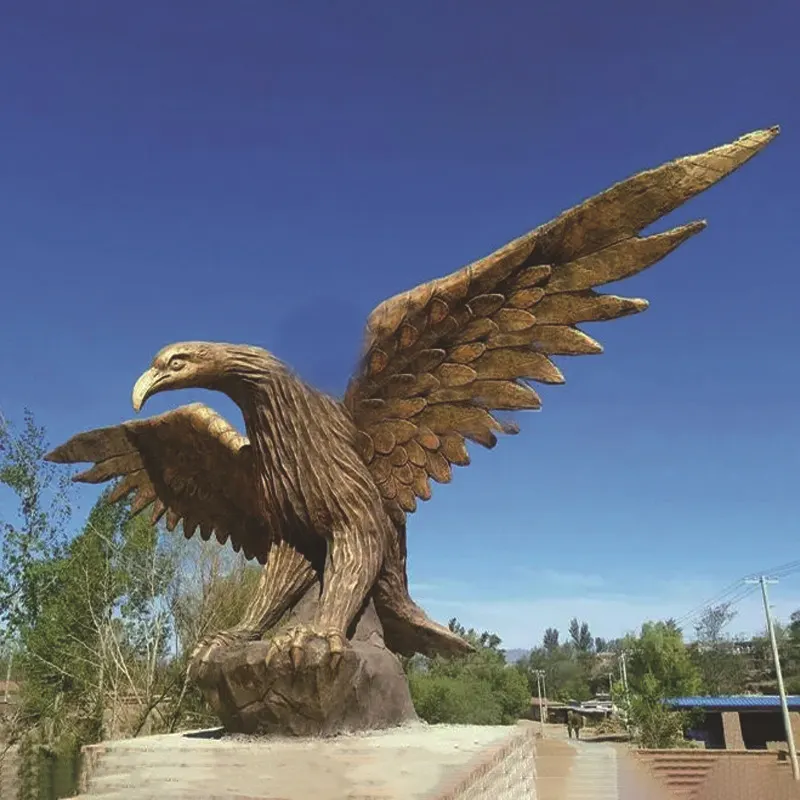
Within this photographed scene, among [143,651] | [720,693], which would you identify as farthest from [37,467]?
[720,693]

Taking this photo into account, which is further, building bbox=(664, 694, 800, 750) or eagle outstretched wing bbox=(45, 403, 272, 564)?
building bbox=(664, 694, 800, 750)

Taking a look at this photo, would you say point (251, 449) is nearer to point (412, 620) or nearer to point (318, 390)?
point (318, 390)

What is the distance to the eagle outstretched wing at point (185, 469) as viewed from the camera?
4.58 metres

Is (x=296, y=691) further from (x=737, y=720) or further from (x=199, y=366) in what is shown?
(x=737, y=720)

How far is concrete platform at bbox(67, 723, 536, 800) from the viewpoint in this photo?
2521 millimetres

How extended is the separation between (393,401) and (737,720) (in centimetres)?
1779

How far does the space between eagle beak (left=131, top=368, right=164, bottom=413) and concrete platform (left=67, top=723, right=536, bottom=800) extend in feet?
5.50

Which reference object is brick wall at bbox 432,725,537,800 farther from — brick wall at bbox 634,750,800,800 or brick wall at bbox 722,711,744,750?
brick wall at bbox 722,711,744,750

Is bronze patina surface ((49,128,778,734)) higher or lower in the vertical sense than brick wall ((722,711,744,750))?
higher

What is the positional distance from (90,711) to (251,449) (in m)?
11.0

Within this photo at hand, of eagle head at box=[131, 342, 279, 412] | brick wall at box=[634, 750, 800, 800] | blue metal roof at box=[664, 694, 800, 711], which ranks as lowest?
brick wall at box=[634, 750, 800, 800]

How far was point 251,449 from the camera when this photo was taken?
168 inches

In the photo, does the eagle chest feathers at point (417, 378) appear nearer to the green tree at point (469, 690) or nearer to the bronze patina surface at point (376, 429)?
the bronze patina surface at point (376, 429)

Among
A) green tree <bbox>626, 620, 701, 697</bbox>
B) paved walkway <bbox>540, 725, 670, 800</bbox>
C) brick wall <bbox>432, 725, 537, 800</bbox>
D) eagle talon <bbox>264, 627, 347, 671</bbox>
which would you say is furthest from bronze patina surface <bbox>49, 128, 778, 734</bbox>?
green tree <bbox>626, 620, 701, 697</bbox>
